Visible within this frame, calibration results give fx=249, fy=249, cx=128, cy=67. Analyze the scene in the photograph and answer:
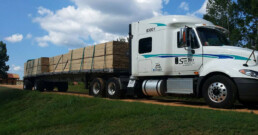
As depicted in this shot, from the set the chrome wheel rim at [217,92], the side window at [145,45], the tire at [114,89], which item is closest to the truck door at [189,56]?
the chrome wheel rim at [217,92]

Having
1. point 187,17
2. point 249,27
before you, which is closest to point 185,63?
point 187,17

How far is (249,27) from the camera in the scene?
83.7 ft

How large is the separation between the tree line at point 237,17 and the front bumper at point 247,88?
19028mm

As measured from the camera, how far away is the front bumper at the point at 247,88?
7059 mm

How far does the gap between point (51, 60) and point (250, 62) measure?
47.4 feet

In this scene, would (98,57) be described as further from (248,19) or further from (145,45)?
(248,19)

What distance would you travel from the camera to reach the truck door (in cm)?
869

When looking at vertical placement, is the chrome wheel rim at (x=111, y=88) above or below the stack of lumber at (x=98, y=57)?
below

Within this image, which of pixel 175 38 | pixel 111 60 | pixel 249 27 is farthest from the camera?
pixel 249 27

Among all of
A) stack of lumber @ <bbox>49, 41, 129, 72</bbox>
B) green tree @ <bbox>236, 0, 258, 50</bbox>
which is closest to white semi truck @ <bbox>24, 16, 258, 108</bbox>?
stack of lumber @ <bbox>49, 41, 129, 72</bbox>

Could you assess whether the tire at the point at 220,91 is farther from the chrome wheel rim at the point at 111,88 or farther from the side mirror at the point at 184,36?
the chrome wheel rim at the point at 111,88

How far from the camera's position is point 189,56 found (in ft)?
29.3

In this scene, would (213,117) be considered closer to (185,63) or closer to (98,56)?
(185,63)

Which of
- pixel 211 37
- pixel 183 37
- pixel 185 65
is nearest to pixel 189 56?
pixel 185 65
